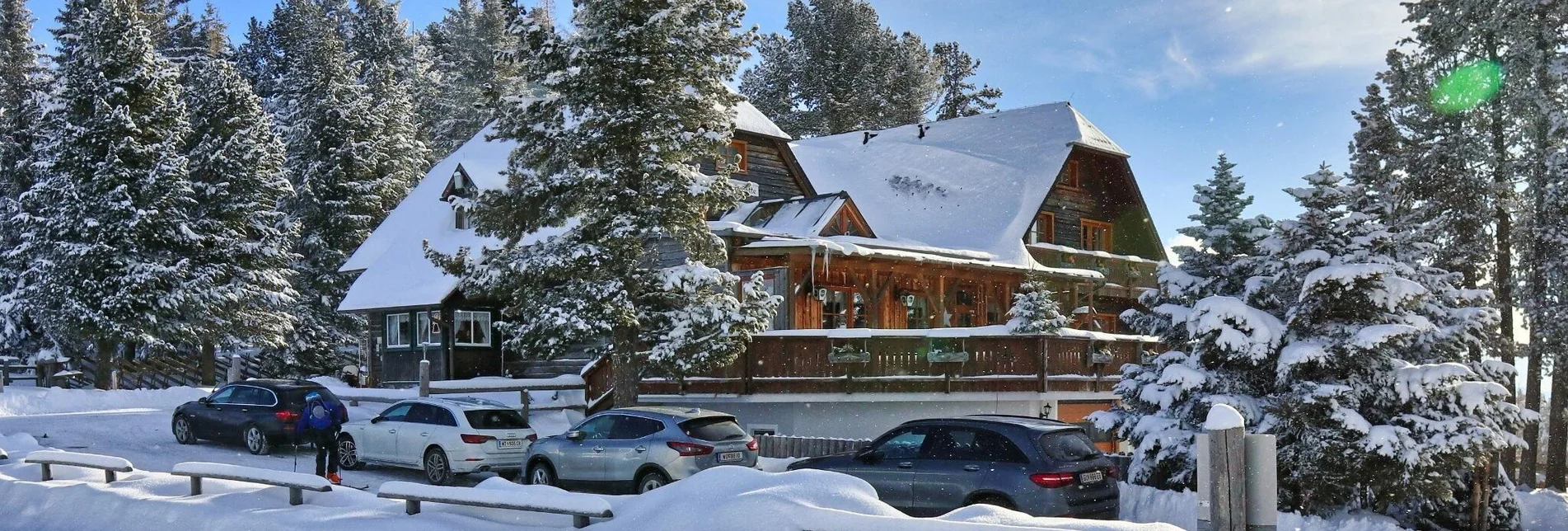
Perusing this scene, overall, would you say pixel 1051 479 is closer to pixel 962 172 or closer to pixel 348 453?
pixel 348 453

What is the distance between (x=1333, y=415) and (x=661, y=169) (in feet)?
37.8

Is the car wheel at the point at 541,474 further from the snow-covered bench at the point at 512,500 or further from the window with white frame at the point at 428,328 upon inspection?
the window with white frame at the point at 428,328

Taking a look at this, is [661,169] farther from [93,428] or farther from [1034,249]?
[1034,249]

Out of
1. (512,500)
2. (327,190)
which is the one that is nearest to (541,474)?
(512,500)

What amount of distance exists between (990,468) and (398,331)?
26509 millimetres

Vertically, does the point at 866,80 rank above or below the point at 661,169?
above

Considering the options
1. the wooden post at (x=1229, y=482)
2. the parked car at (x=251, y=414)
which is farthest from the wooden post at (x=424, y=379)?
the wooden post at (x=1229, y=482)

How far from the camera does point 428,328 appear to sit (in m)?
35.2

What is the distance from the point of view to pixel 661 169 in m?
21.5

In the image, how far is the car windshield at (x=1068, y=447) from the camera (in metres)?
13.7

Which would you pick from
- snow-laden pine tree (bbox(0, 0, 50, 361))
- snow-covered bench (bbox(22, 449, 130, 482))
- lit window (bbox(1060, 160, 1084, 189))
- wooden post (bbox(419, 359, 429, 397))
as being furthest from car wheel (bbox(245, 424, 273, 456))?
lit window (bbox(1060, 160, 1084, 189))

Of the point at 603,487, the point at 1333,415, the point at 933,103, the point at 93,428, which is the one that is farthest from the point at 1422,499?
the point at 933,103

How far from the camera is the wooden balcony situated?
23.1 metres

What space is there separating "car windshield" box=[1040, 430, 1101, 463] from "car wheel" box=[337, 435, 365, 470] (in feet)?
40.5
